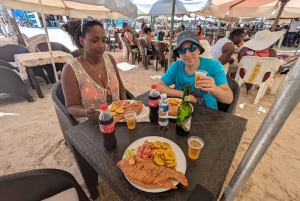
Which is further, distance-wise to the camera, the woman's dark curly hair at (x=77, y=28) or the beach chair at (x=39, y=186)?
the woman's dark curly hair at (x=77, y=28)

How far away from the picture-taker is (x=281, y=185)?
1.84m

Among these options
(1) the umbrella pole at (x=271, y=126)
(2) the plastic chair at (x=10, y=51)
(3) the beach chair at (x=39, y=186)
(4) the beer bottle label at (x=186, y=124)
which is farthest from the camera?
(2) the plastic chair at (x=10, y=51)

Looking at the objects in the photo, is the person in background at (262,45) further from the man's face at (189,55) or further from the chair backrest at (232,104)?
the man's face at (189,55)

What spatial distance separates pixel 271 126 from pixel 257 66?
388 centimetres

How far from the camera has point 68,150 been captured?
235 centimetres

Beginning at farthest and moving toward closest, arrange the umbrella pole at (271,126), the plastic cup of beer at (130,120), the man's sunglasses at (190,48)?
the man's sunglasses at (190,48)
the plastic cup of beer at (130,120)
the umbrella pole at (271,126)

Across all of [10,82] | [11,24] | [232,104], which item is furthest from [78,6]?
[232,104]

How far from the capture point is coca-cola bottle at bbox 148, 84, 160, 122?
1236mm

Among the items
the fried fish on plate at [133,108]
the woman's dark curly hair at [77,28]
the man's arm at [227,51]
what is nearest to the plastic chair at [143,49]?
the man's arm at [227,51]

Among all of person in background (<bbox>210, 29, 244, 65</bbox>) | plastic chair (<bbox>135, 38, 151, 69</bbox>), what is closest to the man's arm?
person in background (<bbox>210, 29, 244, 65</bbox>)

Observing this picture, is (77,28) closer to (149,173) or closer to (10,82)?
(149,173)

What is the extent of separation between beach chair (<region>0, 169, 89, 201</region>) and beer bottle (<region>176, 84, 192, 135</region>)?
3.20ft

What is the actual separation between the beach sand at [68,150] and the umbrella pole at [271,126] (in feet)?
5.43

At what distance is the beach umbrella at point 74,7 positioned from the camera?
251cm
